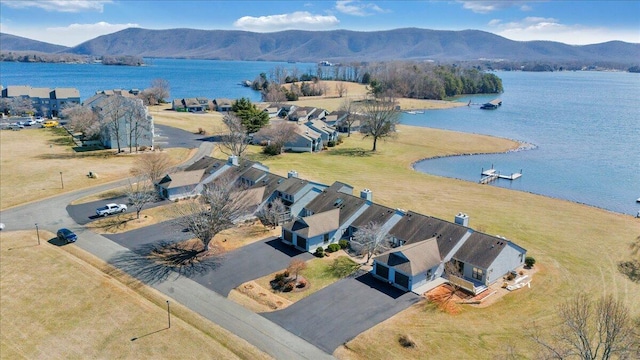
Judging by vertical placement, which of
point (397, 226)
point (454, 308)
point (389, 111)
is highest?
point (389, 111)

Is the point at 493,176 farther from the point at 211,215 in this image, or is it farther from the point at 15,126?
the point at 15,126

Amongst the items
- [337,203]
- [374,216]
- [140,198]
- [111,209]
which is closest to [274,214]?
[337,203]

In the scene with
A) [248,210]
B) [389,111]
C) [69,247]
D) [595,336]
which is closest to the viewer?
[595,336]

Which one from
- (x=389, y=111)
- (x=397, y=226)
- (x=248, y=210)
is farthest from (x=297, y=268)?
(x=389, y=111)

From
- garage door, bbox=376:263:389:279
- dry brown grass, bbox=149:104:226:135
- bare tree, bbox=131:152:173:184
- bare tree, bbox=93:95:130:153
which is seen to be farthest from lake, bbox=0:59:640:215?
bare tree, bbox=93:95:130:153

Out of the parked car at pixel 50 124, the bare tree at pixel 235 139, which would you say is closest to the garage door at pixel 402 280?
the bare tree at pixel 235 139

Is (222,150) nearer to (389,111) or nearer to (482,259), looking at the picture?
(389,111)
